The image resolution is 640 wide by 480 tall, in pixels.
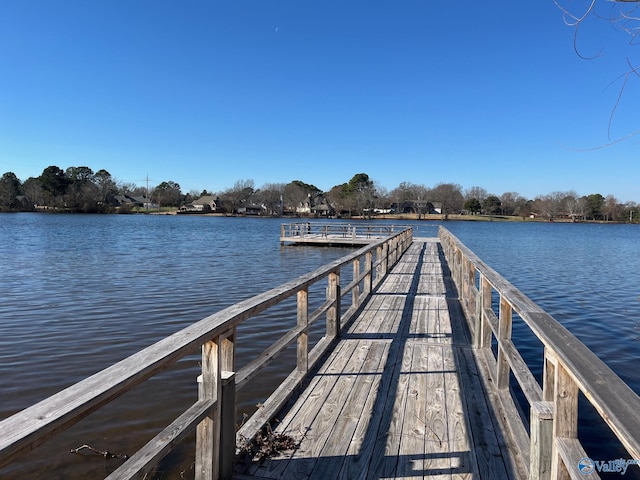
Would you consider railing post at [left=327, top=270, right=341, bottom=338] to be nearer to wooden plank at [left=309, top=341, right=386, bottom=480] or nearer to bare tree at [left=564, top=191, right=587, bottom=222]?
wooden plank at [left=309, top=341, right=386, bottom=480]

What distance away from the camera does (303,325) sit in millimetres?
3791

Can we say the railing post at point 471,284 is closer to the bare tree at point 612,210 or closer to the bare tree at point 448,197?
the bare tree at point 448,197

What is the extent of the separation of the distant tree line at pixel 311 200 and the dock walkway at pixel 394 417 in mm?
97300

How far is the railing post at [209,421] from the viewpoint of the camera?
7.48ft

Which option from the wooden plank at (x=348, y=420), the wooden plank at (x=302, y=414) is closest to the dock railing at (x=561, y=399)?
the wooden plank at (x=348, y=420)

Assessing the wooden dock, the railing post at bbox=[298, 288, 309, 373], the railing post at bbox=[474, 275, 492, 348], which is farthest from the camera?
the wooden dock

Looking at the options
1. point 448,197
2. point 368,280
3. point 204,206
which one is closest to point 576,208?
point 448,197

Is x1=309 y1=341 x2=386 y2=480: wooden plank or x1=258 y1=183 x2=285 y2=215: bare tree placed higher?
x1=258 y1=183 x2=285 y2=215: bare tree

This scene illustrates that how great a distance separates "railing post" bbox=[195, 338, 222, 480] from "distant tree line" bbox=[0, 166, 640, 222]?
325 ft

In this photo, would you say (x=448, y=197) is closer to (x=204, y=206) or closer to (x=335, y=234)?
(x=204, y=206)

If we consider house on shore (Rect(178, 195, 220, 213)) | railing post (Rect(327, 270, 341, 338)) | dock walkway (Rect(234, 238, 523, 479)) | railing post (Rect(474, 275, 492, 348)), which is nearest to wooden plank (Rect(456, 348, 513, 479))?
dock walkway (Rect(234, 238, 523, 479))

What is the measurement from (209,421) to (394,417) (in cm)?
157

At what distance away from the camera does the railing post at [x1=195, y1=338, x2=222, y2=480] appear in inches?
89.8

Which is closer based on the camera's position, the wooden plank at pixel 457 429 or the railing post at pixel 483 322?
the wooden plank at pixel 457 429
